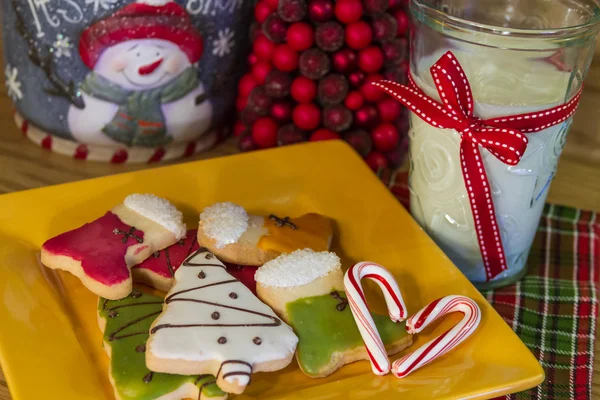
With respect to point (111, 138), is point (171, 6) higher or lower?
higher

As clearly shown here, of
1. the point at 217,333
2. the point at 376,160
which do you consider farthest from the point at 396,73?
the point at 217,333

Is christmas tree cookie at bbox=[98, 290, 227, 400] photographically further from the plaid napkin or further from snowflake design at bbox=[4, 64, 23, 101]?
snowflake design at bbox=[4, 64, 23, 101]

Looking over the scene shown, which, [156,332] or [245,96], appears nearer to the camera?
[156,332]

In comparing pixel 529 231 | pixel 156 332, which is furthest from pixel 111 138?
pixel 529 231

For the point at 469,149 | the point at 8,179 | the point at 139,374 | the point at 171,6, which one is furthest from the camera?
the point at 8,179

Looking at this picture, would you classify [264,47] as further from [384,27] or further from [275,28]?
[384,27]

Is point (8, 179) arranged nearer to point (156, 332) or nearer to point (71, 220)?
point (71, 220)

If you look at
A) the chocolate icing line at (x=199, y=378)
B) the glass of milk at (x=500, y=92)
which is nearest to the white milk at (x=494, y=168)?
the glass of milk at (x=500, y=92)

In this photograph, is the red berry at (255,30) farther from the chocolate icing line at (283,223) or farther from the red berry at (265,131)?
the chocolate icing line at (283,223)
